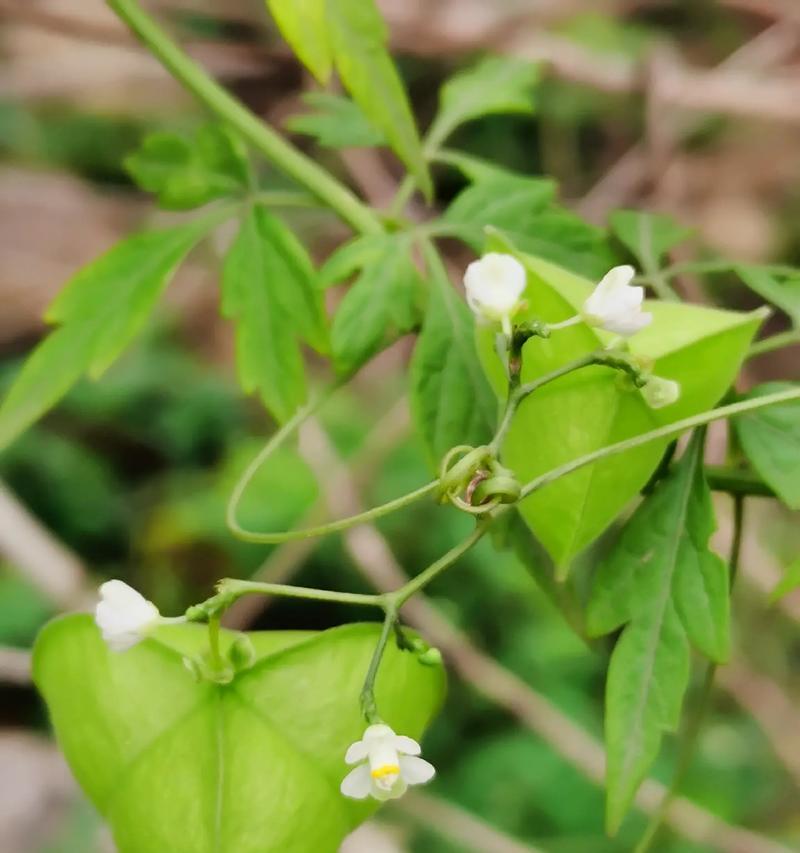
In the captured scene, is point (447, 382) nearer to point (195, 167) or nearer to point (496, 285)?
point (496, 285)

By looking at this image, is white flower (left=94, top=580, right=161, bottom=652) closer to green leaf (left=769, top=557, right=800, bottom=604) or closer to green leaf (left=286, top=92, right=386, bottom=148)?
green leaf (left=769, top=557, right=800, bottom=604)

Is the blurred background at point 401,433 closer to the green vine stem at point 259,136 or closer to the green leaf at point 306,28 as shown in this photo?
the green vine stem at point 259,136

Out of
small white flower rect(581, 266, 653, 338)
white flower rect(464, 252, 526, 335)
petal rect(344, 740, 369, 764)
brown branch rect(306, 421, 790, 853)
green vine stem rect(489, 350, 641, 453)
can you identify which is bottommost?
brown branch rect(306, 421, 790, 853)

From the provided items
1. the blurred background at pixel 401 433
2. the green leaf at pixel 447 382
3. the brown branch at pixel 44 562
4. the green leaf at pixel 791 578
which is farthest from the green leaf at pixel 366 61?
the brown branch at pixel 44 562

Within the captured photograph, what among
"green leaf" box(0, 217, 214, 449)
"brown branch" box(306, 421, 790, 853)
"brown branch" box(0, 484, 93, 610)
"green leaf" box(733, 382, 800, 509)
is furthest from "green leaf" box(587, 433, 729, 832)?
"brown branch" box(0, 484, 93, 610)

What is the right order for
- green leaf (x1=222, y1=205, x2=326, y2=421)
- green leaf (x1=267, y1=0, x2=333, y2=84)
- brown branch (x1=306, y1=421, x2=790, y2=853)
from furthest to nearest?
brown branch (x1=306, y1=421, x2=790, y2=853)
green leaf (x1=222, y1=205, x2=326, y2=421)
green leaf (x1=267, y1=0, x2=333, y2=84)

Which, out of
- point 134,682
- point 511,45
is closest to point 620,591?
point 134,682
